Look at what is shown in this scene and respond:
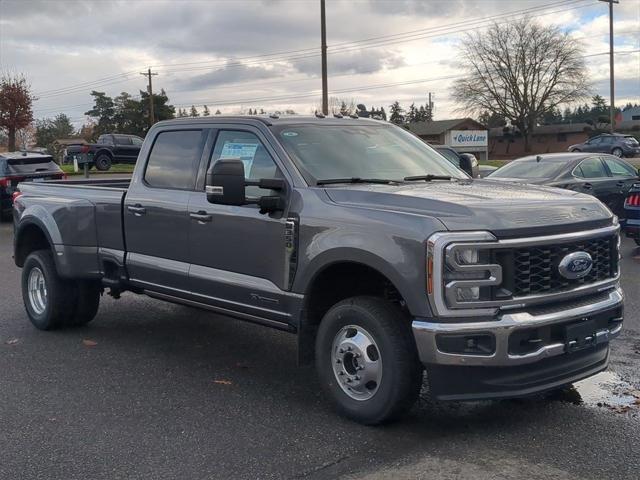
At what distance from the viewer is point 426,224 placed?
4.24 m

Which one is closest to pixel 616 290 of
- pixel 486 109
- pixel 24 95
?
pixel 24 95

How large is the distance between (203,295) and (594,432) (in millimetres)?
2965

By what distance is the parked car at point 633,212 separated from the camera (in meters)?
11.4

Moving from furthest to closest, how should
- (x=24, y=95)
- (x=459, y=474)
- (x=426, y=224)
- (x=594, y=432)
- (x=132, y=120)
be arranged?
(x=132, y=120)
(x=24, y=95)
(x=594, y=432)
(x=426, y=224)
(x=459, y=474)

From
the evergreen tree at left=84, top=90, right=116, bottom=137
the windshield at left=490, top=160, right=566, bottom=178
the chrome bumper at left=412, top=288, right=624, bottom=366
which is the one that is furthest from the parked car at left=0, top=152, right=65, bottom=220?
the evergreen tree at left=84, top=90, right=116, bottom=137

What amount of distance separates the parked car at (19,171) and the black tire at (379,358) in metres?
15.5

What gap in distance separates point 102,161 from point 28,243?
96.8 feet

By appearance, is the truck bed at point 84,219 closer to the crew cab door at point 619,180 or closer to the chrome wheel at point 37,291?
the chrome wheel at point 37,291

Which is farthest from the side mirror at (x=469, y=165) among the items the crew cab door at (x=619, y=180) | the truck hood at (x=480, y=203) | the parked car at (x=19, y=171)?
the parked car at (x=19, y=171)

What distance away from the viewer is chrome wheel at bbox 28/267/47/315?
25.1 ft

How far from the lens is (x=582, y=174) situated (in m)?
12.9

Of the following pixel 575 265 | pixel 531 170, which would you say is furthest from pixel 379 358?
pixel 531 170

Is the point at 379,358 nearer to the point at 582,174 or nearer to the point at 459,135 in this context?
the point at 582,174

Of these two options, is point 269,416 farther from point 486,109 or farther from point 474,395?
point 486,109
